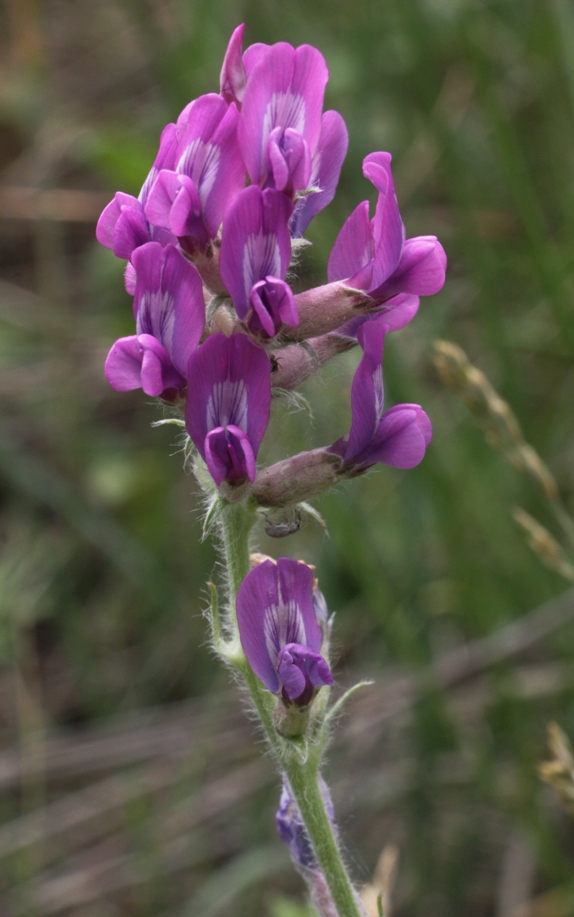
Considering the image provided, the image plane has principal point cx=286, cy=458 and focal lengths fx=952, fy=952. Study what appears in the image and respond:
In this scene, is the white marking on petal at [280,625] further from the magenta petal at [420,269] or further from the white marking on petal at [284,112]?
the white marking on petal at [284,112]

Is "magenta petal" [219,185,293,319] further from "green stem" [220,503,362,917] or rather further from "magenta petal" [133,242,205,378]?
"green stem" [220,503,362,917]

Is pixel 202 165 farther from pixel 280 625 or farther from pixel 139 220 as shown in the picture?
pixel 280 625

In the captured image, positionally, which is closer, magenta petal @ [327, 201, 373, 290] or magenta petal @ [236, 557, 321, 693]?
magenta petal @ [236, 557, 321, 693]

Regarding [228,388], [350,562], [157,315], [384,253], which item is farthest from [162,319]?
[350,562]

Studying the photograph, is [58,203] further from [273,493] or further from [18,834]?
[273,493]

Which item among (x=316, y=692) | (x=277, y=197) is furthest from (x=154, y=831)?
(x=277, y=197)

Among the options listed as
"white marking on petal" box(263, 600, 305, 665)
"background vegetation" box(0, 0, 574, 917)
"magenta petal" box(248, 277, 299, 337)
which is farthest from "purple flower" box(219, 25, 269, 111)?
"background vegetation" box(0, 0, 574, 917)
